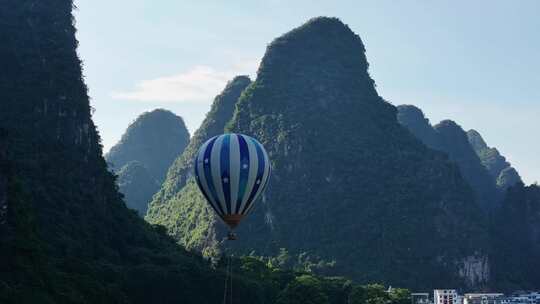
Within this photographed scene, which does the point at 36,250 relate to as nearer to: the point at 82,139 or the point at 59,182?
the point at 59,182

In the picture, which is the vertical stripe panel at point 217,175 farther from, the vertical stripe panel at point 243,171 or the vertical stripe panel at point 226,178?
the vertical stripe panel at point 243,171

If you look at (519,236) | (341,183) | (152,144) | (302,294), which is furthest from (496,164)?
(302,294)

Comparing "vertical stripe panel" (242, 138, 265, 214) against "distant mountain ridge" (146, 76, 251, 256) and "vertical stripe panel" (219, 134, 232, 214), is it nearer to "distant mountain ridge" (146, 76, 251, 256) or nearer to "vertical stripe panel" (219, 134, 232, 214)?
"vertical stripe panel" (219, 134, 232, 214)

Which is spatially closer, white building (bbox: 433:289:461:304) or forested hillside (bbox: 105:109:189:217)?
white building (bbox: 433:289:461:304)

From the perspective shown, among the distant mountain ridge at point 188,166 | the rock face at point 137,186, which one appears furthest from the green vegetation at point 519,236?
the rock face at point 137,186

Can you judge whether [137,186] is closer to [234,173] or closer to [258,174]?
[258,174]

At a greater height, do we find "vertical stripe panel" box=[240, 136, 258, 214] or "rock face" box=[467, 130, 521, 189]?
"rock face" box=[467, 130, 521, 189]

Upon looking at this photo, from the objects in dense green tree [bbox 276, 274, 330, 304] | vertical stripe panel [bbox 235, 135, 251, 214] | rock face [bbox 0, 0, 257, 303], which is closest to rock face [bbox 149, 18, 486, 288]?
rock face [bbox 0, 0, 257, 303]
